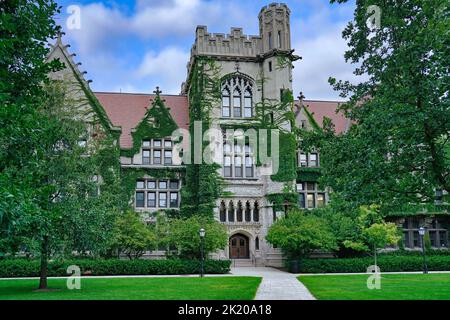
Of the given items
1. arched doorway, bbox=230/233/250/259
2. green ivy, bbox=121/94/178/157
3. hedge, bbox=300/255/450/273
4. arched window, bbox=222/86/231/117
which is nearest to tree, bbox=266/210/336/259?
hedge, bbox=300/255/450/273

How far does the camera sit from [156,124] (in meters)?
37.5

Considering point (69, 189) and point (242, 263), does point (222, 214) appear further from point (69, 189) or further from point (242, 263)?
point (69, 189)

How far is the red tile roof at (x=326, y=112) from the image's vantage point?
1614 inches

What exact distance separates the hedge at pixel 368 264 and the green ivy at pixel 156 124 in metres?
14.6

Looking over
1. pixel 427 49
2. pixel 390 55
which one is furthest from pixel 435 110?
pixel 390 55

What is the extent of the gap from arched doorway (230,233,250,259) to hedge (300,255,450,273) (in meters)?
6.13

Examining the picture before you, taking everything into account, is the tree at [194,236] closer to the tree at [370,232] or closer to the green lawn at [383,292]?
the tree at [370,232]

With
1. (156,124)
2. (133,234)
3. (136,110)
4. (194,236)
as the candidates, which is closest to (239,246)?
(194,236)

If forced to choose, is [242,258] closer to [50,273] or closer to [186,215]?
[186,215]

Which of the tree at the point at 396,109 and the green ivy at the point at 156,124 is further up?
the green ivy at the point at 156,124

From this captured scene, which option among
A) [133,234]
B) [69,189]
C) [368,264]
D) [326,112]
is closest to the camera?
[69,189]

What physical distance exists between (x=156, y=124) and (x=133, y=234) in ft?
35.4

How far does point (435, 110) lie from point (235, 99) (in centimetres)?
2522

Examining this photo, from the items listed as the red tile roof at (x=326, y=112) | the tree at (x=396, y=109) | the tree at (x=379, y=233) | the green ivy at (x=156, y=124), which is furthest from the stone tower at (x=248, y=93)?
the tree at (x=396, y=109)
